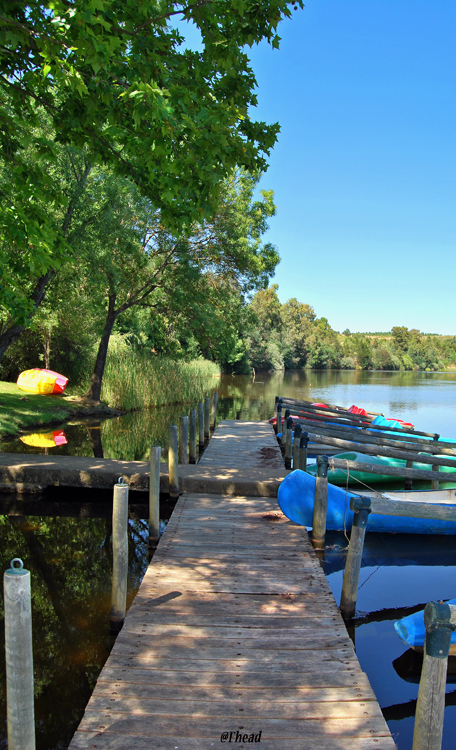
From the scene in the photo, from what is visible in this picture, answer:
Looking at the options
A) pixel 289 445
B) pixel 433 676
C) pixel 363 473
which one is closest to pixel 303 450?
pixel 363 473

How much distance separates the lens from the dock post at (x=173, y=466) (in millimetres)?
8828

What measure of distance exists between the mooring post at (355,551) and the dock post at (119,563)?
7.84 feet

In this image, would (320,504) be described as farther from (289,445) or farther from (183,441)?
(289,445)

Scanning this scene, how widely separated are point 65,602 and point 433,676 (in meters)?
4.67

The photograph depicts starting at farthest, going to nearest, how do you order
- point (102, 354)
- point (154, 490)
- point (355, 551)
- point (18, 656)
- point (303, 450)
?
point (102, 354) → point (303, 450) → point (154, 490) → point (355, 551) → point (18, 656)

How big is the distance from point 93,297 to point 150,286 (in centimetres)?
322

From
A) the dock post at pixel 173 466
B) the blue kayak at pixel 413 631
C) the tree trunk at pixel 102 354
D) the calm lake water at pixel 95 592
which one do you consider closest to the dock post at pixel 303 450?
the calm lake water at pixel 95 592

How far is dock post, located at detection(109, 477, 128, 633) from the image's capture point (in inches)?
198

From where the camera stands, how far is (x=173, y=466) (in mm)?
8867

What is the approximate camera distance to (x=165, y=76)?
6.72 meters

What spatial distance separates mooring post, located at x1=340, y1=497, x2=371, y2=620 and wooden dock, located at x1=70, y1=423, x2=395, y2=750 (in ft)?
1.03

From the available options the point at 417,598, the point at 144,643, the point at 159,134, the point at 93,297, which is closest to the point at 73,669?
the point at 144,643

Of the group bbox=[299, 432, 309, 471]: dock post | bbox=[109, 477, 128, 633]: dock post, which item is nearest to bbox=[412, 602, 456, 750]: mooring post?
bbox=[109, 477, 128, 633]: dock post

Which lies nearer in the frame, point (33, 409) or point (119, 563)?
point (119, 563)
